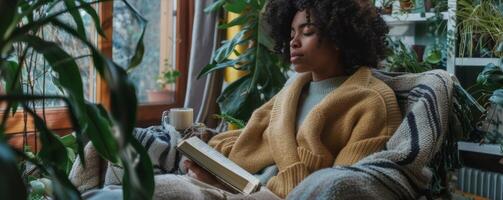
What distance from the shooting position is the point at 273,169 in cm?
159

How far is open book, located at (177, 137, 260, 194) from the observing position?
1370 millimetres

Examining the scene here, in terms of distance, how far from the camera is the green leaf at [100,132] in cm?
78

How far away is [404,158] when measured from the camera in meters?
1.29

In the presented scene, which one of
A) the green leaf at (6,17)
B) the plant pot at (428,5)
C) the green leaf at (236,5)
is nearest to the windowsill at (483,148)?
the plant pot at (428,5)

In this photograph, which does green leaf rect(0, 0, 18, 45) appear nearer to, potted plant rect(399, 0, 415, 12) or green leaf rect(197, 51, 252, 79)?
green leaf rect(197, 51, 252, 79)

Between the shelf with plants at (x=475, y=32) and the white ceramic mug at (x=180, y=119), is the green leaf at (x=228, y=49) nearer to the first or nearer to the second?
the white ceramic mug at (x=180, y=119)

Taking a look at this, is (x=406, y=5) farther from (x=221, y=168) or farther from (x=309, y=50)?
(x=221, y=168)

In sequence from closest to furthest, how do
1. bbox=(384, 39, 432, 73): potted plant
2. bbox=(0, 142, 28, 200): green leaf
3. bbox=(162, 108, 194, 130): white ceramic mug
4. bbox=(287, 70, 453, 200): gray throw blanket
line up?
1. bbox=(0, 142, 28, 200): green leaf
2. bbox=(287, 70, 453, 200): gray throw blanket
3. bbox=(162, 108, 194, 130): white ceramic mug
4. bbox=(384, 39, 432, 73): potted plant

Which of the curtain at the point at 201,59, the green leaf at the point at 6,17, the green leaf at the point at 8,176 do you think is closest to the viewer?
the green leaf at the point at 8,176

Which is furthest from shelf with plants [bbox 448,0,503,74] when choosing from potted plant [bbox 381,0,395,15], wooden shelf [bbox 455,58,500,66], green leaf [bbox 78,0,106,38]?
green leaf [bbox 78,0,106,38]

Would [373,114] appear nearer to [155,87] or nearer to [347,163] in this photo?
[347,163]

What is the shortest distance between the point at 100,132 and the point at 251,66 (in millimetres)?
1528

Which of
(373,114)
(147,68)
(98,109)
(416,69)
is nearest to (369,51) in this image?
(373,114)

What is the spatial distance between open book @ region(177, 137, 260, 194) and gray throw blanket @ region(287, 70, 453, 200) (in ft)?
0.68
